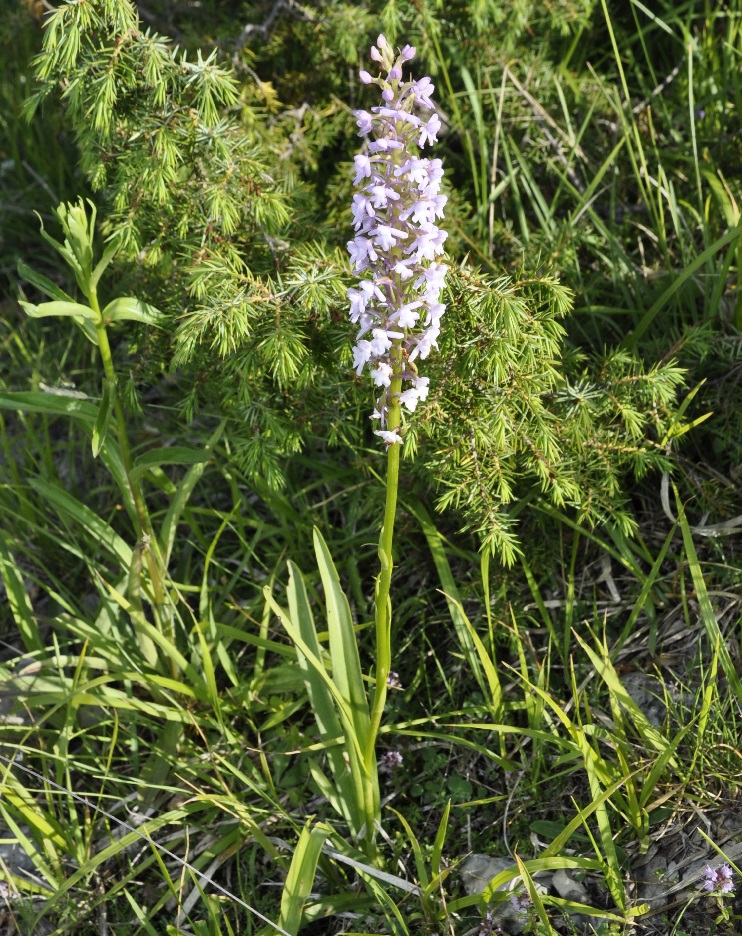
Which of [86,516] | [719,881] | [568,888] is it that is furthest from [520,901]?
[86,516]

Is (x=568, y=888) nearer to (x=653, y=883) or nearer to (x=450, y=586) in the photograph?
(x=653, y=883)

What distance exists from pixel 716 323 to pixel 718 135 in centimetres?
78

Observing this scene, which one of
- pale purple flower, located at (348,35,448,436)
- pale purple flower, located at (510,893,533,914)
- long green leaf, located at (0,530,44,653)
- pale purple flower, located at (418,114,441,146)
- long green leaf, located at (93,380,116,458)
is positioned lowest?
long green leaf, located at (0,530,44,653)

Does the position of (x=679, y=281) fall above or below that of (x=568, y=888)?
above

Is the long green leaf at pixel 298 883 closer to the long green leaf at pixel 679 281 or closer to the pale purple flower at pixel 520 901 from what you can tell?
the pale purple flower at pixel 520 901

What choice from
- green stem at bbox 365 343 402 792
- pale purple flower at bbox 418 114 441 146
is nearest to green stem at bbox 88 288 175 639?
green stem at bbox 365 343 402 792

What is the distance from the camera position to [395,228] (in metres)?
1.46

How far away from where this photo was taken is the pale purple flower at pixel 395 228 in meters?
1.43

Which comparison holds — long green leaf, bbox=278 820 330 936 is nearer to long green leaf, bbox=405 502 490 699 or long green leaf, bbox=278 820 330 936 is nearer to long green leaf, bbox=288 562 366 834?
long green leaf, bbox=288 562 366 834

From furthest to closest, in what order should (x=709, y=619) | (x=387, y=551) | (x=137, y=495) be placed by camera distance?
(x=137, y=495), (x=709, y=619), (x=387, y=551)

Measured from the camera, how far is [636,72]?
120 inches

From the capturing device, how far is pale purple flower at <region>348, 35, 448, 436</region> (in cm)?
143

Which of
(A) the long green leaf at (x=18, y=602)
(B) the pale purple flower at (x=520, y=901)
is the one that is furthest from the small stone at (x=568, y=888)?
(A) the long green leaf at (x=18, y=602)

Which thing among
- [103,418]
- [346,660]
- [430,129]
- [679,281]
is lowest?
[346,660]
